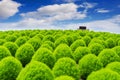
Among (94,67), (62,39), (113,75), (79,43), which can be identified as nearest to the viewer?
(113,75)

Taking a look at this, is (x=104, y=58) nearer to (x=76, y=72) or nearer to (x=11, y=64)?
(x=76, y=72)

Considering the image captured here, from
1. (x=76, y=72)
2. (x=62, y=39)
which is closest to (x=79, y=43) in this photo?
(x=62, y=39)

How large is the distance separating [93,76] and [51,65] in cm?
457

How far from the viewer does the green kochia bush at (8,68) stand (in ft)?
39.5

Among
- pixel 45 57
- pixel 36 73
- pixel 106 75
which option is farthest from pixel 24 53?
pixel 106 75

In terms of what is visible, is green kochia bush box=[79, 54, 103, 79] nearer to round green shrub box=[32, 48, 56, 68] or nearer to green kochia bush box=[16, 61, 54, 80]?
round green shrub box=[32, 48, 56, 68]

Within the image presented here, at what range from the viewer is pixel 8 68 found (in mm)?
12094

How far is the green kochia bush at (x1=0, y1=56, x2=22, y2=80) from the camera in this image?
39.5 feet

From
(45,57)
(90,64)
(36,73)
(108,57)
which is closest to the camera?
(36,73)

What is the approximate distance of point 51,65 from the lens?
1350 centimetres

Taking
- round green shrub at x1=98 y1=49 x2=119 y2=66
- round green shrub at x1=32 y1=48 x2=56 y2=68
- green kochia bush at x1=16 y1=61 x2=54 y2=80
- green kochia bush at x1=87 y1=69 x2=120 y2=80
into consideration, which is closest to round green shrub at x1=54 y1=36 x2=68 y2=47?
round green shrub at x1=98 y1=49 x2=119 y2=66

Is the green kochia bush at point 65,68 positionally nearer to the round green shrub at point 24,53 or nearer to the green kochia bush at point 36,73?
the green kochia bush at point 36,73

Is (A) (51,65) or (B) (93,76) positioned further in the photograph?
(A) (51,65)

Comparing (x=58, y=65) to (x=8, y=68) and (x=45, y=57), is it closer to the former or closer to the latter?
(x=45, y=57)
